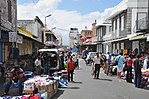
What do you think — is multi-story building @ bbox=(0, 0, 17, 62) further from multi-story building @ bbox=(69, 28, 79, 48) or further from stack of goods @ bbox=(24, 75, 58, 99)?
multi-story building @ bbox=(69, 28, 79, 48)

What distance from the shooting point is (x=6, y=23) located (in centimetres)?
1834

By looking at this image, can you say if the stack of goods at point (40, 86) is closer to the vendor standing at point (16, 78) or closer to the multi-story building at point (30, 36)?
the vendor standing at point (16, 78)

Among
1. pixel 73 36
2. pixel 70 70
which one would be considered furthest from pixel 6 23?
pixel 73 36

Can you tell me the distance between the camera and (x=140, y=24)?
28125 mm

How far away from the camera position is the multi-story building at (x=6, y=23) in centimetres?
1753

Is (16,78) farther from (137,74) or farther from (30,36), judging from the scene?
(30,36)

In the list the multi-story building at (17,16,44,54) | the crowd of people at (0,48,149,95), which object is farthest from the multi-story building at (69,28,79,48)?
the crowd of people at (0,48,149,95)

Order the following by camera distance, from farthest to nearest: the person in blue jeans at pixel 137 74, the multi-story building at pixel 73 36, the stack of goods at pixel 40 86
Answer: the multi-story building at pixel 73 36 < the person in blue jeans at pixel 137 74 < the stack of goods at pixel 40 86

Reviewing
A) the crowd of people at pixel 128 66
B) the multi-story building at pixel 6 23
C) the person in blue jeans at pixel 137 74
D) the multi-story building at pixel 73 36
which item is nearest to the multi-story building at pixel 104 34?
the crowd of people at pixel 128 66

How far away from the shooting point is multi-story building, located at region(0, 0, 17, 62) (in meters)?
17.5

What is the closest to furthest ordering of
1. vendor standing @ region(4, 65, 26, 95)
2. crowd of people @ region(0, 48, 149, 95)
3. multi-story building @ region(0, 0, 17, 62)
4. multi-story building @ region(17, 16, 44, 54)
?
vendor standing @ region(4, 65, 26, 95), crowd of people @ region(0, 48, 149, 95), multi-story building @ region(0, 0, 17, 62), multi-story building @ region(17, 16, 44, 54)

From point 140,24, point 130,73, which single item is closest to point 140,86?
point 130,73

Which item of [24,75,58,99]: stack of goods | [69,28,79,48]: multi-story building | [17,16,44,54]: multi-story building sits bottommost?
[24,75,58,99]: stack of goods

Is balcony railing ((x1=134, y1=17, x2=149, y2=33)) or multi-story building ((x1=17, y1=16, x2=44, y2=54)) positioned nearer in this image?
balcony railing ((x1=134, y1=17, x2=149, y2=33))
